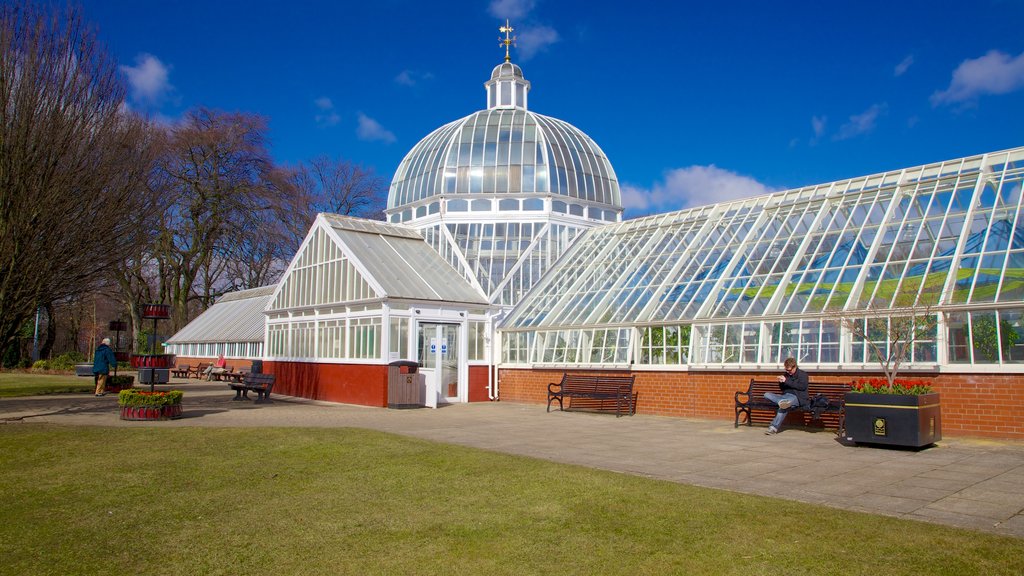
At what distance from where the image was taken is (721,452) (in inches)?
447

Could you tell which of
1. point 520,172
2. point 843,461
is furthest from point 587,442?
point 520,172

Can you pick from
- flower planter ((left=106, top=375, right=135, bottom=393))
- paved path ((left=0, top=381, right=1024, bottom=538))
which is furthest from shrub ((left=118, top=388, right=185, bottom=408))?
flower planter ((left=106, top=375, right=135, bottom=393))

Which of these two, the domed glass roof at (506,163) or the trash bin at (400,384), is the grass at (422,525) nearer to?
the trash bin at (400,384)

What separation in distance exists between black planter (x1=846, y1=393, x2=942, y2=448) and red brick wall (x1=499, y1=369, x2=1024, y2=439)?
119 centimetres

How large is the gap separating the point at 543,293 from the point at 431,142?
9.59 metres

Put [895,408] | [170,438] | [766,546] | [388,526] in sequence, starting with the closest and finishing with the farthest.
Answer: [766,546] → [388,526] → [895,408] → [170,438]

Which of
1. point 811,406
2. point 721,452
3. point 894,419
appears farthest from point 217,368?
point 894,419

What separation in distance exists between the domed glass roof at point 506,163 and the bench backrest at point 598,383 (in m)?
9.95

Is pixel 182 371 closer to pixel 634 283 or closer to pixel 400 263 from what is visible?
pixel 400 263

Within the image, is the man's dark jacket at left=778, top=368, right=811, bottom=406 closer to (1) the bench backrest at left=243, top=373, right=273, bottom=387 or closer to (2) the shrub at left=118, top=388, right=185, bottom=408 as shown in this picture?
(2) the shrub at left=118, top=388, right=185, bottom=408

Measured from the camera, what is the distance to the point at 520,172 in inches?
1088

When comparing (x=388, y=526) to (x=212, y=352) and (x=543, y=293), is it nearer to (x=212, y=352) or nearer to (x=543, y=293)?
(x=543, y=293)

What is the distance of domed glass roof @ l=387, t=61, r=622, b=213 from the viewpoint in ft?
90.6

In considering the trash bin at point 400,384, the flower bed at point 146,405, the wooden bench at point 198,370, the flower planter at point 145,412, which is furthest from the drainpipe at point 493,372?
the wooden bench at point 198,370
